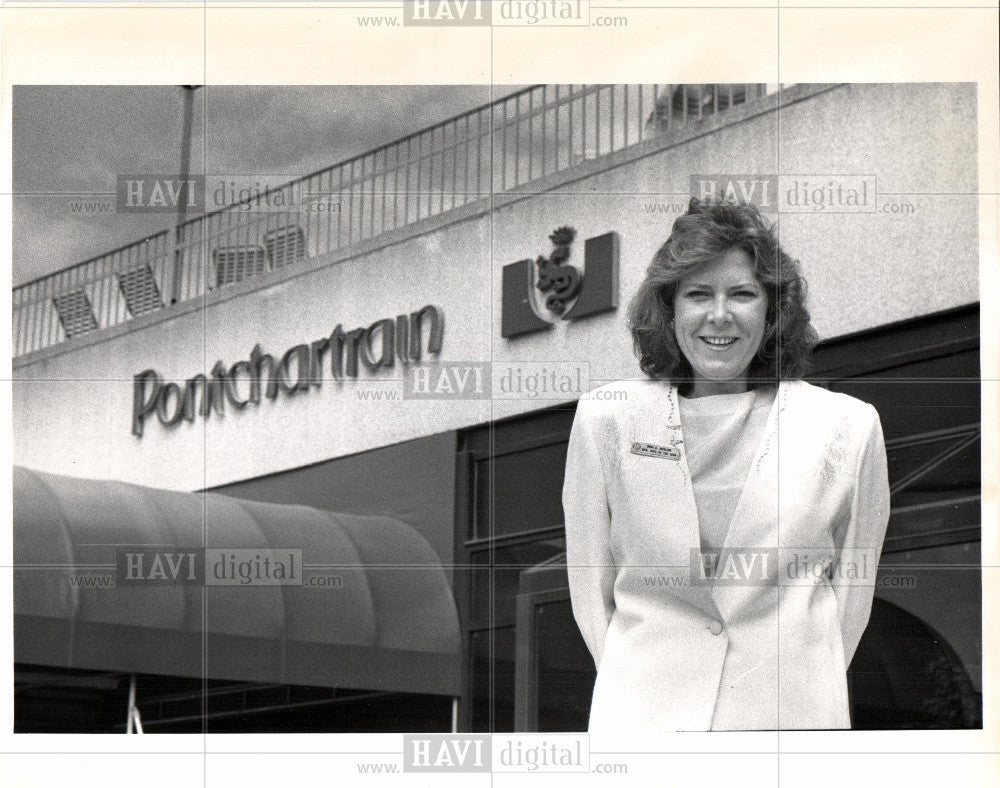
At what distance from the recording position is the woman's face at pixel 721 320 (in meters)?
4.11

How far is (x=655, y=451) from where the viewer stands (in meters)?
4.14

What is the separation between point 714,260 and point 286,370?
1.23 metres

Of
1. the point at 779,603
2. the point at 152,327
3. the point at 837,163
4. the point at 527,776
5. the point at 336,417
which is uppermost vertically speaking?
the point at 837,163

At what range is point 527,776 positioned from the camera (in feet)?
13.4

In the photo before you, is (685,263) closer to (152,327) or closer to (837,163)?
(837,163)

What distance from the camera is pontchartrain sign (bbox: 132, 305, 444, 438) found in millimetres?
4145

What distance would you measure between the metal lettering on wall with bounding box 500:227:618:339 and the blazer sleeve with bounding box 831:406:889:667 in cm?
80

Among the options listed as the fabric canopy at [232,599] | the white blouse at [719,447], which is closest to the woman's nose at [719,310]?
the white blouse at [719,447]

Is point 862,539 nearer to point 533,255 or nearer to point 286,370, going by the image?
point 533,255

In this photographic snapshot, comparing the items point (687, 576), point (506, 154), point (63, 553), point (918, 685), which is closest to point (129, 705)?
point (63, 553)

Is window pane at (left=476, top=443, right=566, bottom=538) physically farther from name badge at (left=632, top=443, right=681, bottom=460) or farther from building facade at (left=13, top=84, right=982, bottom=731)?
name badge at (left=632, top=443, right=681, bottom=460)

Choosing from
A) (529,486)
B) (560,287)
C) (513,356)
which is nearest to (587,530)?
(529,486)

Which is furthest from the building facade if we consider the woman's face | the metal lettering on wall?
the woman's face

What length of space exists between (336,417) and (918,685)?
1.75 m
